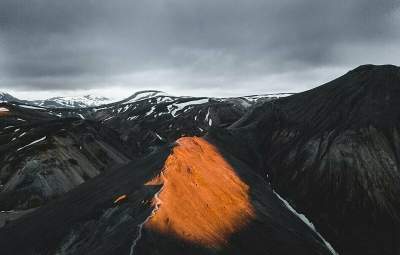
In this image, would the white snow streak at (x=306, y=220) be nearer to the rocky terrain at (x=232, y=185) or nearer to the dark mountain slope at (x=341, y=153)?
the rocky terrain at (x=232, y=185)

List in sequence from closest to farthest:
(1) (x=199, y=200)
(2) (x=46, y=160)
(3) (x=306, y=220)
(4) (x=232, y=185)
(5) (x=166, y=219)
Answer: (5) (x=166, y=219)
(1) (x=199, y=200)
(4) (x=232, y=185)
(3) (x=306, y=220)
(2) (x=46, y=160)

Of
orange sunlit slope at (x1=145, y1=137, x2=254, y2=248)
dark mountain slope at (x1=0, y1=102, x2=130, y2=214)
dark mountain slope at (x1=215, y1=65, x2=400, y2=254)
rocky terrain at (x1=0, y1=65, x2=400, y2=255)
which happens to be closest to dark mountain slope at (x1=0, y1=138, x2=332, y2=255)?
orange sunlit slope at (x1=145, y1=137, x2=254, y2=248)

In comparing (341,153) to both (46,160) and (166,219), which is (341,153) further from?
(46,160)

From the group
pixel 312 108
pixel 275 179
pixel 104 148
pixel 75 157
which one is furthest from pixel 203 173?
pixel 104 148

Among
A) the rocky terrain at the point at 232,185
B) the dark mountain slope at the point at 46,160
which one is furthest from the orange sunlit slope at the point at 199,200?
the dark mountain slope at the point at 46,160

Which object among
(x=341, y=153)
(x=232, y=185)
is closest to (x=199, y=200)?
(x=232, y=185)

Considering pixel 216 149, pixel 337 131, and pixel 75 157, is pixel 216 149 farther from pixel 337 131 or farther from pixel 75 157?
pixel 75 157
